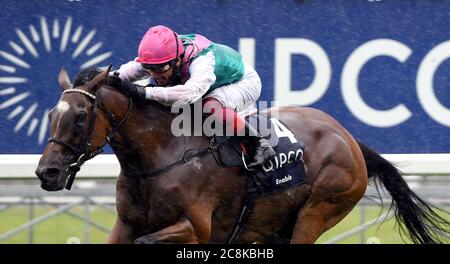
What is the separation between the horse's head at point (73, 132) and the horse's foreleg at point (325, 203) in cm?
138

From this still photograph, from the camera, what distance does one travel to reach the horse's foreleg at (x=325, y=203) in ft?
19.7

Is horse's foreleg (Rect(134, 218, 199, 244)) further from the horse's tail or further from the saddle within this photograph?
the horse's tail

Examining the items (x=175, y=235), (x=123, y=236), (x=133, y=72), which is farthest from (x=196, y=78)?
(x=123, y=236)

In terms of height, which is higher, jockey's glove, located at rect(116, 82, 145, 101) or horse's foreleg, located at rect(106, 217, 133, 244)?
jockey's glove, located at rect(116, 82, 145, 101)

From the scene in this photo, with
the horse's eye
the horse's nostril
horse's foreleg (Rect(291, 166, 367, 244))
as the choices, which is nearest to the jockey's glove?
the horse's eye

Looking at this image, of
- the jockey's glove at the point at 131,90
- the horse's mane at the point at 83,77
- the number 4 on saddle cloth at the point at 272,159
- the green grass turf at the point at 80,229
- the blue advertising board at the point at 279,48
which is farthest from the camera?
the green grass turf at the point at 80,229

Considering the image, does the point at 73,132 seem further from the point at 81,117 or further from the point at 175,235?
the point at 175,235

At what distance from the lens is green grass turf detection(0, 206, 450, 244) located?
974cm

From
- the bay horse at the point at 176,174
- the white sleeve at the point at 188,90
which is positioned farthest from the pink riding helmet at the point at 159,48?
the bay horse at the point at 176,174

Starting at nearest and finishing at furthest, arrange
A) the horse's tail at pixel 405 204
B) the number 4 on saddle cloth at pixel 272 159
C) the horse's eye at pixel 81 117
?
the horse's eye at pixel 81 117 < the number 4 on saddle cloth at pixel 272 159 < the horse's tail at pixel 405 204

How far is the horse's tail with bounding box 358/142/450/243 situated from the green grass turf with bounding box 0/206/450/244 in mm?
2268

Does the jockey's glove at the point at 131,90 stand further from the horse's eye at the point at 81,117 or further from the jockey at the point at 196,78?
the horse's eye at the point at 81,117
